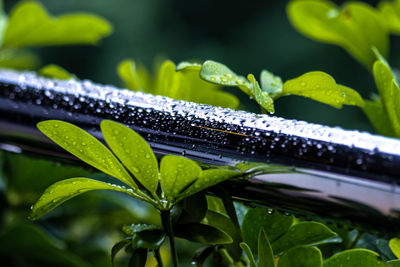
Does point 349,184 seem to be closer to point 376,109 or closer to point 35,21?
point 376,109

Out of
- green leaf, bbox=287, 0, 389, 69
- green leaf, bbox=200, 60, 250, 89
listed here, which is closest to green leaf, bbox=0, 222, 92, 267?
green leaf, bbox=200, 60, 250, 89

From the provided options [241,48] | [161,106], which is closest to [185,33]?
[241,48]

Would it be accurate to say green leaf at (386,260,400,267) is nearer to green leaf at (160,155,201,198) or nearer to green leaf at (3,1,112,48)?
green leaf at (160,155,201,198)

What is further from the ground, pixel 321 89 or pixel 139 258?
pixel 321 89

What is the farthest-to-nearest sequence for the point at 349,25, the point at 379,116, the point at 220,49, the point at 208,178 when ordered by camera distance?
the point at 220,49 → the point at 349,25 → the point at 379,116 → the point at 208,178

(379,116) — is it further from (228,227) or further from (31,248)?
(31,248)

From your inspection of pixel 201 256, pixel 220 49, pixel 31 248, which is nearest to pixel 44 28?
pixel 31 248

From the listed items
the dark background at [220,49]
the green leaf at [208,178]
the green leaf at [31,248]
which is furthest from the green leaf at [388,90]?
the dark background at [220,49]
